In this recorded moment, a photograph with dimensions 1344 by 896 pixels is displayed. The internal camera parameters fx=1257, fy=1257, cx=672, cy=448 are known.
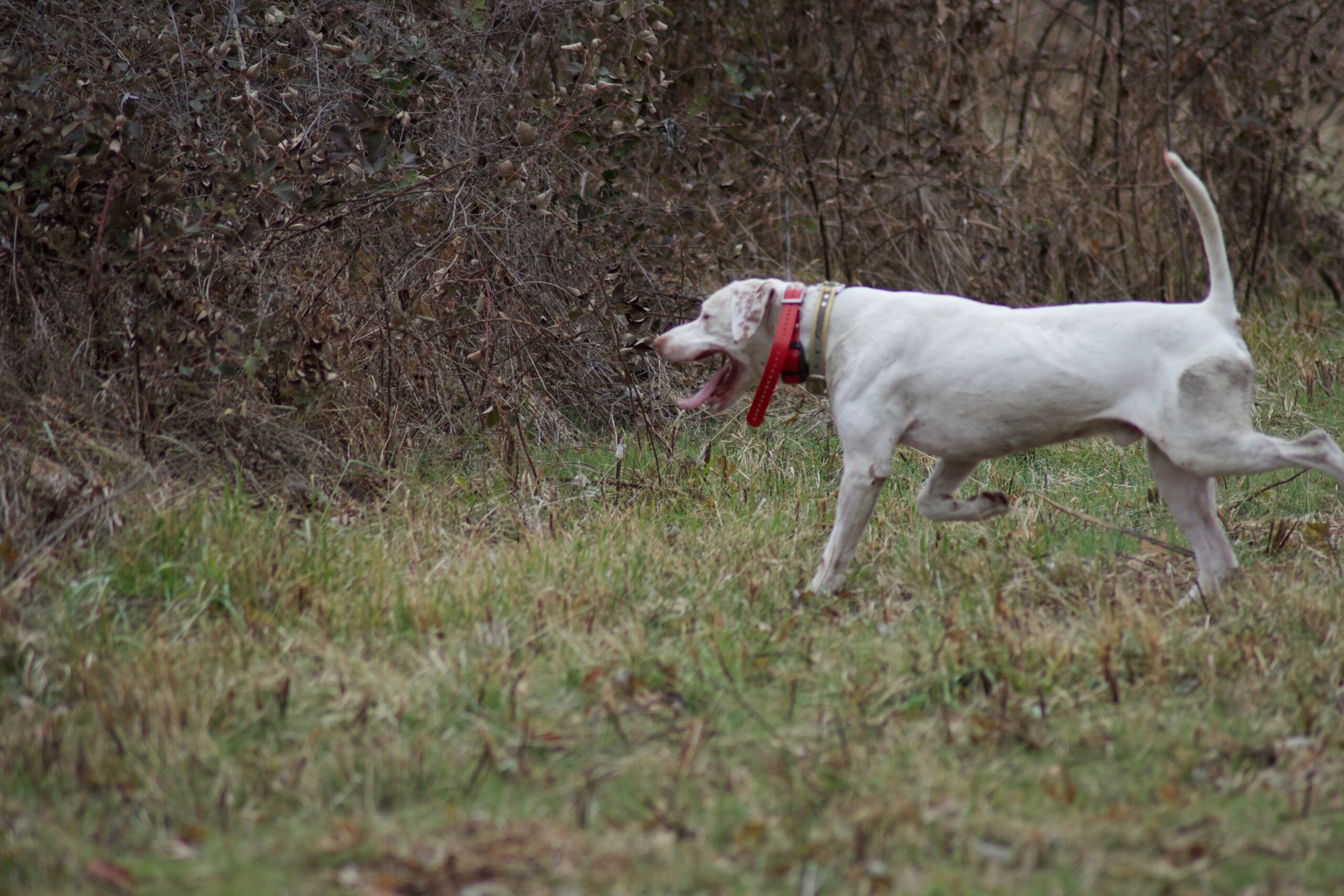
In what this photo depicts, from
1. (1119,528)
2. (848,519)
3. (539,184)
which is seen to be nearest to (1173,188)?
(1119,528)

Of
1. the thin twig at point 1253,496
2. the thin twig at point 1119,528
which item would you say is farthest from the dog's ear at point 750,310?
the thin twig at point 1253,496

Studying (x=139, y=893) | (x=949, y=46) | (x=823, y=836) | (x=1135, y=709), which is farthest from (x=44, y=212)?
(x=949, y=46)

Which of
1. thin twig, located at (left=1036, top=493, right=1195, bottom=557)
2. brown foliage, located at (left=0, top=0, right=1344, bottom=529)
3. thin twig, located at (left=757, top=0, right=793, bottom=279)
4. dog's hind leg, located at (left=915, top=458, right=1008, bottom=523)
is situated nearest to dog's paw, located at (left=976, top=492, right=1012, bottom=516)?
dog's hind leg, located at (left=915, top=458, right=1008, bottom=523)

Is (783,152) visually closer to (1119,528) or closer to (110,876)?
(1119,528)

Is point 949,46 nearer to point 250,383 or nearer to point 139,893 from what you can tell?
point 250,383

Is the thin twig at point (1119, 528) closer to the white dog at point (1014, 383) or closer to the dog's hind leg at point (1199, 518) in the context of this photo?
the dog's hind leg at point (1199, 518)

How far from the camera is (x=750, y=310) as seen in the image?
4.13 metres

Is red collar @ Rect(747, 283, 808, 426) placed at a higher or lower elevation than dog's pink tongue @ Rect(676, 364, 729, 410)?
higher

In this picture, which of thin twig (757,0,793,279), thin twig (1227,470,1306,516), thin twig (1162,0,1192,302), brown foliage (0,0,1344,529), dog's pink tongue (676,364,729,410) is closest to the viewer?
dog's pink tongue (676,364,729,410)

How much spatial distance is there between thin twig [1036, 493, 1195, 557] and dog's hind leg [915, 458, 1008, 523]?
0.65 meters

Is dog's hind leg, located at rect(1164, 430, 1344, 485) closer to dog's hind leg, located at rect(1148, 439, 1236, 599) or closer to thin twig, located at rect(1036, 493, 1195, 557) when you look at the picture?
dog's hind leg, located at rect(1148, 439, 1236, 599)

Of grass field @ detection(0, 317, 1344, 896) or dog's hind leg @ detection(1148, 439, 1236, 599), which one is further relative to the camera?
dog's hind leg @ detection(1148, 439, 1236, 599)

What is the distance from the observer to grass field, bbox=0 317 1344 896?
2531 millimetres

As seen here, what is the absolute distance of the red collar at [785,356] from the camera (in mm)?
4074
